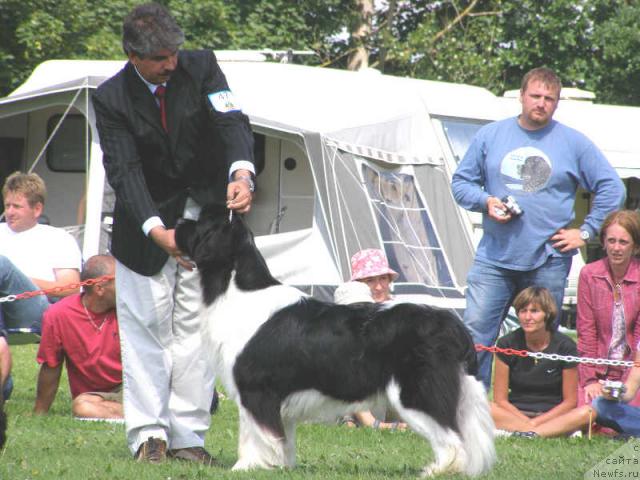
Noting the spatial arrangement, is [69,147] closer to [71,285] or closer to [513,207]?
[71,285]

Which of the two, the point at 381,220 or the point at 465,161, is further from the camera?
Answer: the point at 381,220

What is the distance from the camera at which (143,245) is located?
5355 mm

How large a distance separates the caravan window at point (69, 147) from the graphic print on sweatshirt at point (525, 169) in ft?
27.3

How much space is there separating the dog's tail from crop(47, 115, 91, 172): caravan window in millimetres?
9995

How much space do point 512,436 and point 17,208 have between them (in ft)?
14.3

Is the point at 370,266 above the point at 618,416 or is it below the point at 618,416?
above

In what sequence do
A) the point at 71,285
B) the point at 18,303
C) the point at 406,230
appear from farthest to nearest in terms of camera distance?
1. the point at 406,230
2. the point at 71,285
3. the point at 18,303

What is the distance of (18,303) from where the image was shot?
7.70 metres

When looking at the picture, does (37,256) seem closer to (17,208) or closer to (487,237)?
(17,208)

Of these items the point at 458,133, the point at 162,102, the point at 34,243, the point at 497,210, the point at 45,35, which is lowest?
the point at 34,243

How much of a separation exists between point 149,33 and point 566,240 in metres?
2.93

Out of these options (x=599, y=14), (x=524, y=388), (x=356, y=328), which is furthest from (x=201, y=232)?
(x=599, y=14)

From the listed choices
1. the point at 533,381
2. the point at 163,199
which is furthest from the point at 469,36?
the point at 163,199

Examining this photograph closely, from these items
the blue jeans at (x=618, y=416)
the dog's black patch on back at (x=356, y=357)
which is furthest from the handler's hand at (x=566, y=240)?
the dog's black patch on back at (x=356, y=357)
